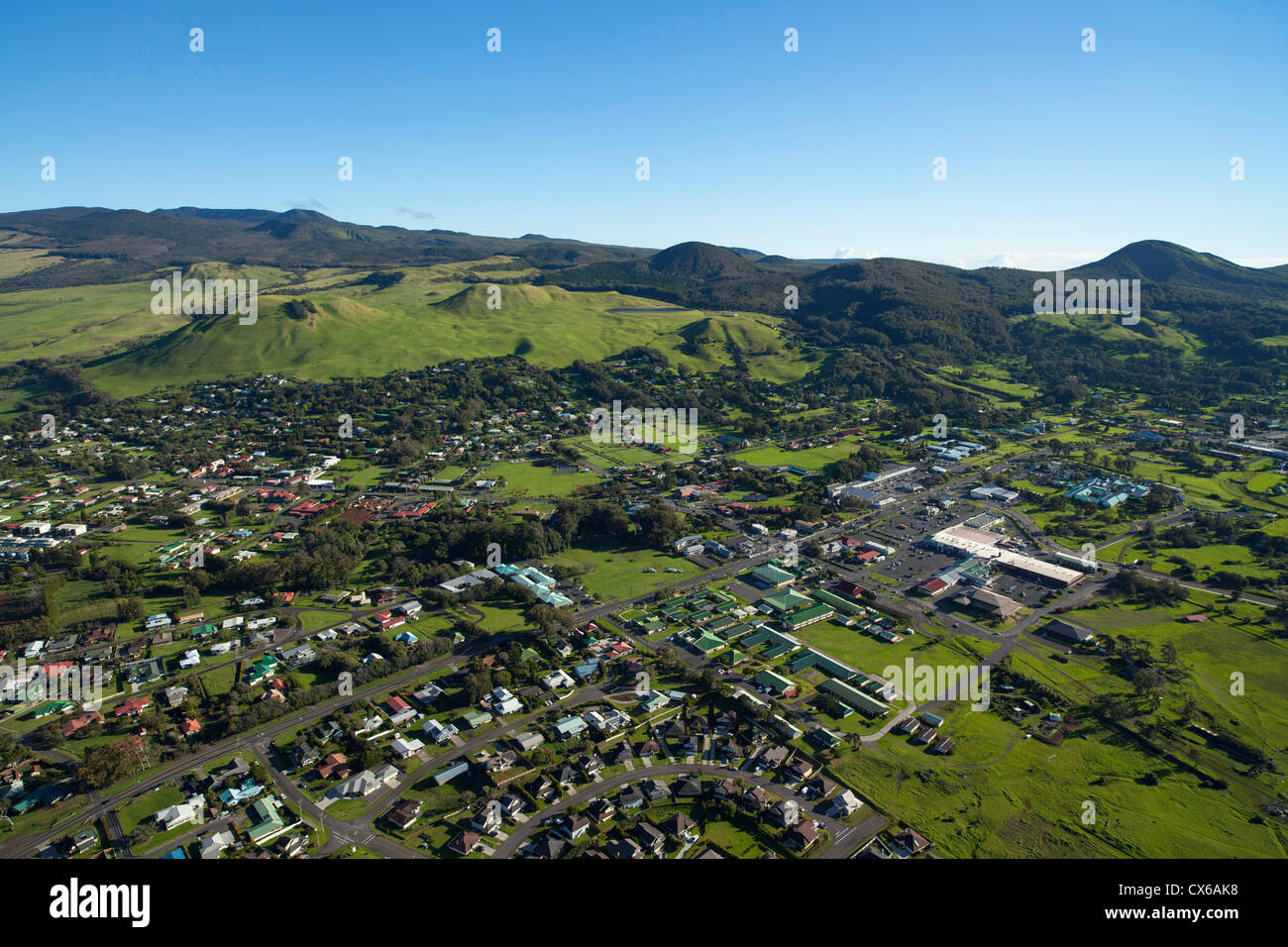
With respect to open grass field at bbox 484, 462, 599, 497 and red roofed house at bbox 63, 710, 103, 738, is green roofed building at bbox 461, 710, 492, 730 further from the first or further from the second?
open grass field at bbox 484, 462, 599, 497

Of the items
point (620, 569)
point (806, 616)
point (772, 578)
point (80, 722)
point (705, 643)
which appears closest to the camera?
point (80, 722)

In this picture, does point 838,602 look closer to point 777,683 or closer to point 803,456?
point 777,683

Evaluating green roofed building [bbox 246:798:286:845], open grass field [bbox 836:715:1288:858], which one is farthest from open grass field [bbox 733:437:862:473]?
green roofed building [bbox 246:798:286:845]

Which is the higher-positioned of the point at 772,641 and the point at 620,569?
the point at 620,569

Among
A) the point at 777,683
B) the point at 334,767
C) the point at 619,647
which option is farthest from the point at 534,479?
the point at 334,767

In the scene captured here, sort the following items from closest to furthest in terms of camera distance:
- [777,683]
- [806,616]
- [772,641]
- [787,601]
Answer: [777,683], [772,641], [806,616], [787,601]

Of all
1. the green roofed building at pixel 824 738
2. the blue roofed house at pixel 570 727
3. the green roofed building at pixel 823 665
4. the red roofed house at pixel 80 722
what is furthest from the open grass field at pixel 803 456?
the red roofed house at pixel 80 722

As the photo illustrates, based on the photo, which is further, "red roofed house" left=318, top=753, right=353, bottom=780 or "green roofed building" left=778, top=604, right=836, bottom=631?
"green roofed building" left=778, top=604, right=836, bottom=631
